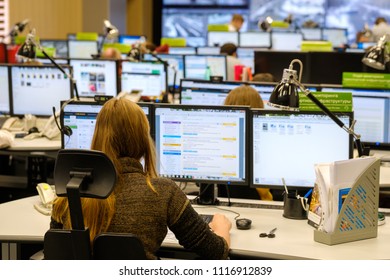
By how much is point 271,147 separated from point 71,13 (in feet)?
39.4

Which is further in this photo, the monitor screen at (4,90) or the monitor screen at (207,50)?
the monitor screen at (207,50)

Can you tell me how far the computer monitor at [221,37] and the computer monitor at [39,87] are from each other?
7.09 m

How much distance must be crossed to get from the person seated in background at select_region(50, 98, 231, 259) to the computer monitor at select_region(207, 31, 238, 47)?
1034 centimetres

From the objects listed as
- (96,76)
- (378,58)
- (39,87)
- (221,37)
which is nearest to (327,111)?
(378,58)

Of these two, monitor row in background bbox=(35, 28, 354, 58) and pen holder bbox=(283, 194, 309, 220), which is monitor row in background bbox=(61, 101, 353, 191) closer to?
pen holder bbox=(283, 194, 309, 220)

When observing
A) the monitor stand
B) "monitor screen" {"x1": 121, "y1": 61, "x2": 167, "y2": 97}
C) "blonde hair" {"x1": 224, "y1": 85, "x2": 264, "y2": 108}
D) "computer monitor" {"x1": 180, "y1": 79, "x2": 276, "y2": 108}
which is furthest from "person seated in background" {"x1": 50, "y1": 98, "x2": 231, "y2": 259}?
"monitor screen" {"x1": 121, "y1": 61, "x2": 167, "y2": 97}

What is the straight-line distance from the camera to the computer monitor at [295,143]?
3.79 m

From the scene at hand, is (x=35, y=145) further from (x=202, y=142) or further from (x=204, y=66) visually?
(x=204, y=66)

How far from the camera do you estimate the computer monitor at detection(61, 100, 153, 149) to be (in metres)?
4.18

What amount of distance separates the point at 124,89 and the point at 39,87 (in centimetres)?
159

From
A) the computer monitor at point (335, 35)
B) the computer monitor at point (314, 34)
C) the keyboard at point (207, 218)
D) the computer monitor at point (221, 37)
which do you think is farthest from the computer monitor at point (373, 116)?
the computer monitor at point (335, 35)

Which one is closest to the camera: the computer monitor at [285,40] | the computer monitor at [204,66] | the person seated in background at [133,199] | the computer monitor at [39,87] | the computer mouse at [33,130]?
the person seated in background at [133,199]

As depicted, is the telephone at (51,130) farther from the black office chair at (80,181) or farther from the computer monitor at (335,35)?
the computer monitor at (335,35)
